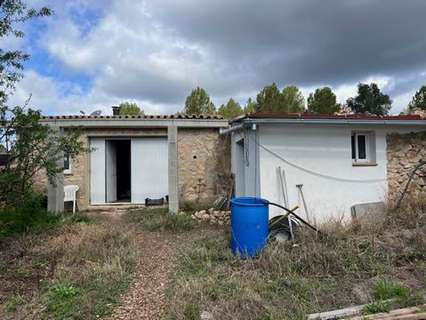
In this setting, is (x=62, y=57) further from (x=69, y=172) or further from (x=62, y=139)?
(x=62, y=139)

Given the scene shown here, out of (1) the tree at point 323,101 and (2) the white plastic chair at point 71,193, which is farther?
(1) the tree at point 323,101

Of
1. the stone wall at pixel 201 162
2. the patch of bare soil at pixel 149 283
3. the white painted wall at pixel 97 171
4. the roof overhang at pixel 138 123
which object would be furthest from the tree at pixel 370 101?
the patch of bare soil at pixel 149 283

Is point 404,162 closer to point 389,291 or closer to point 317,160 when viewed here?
point 317,160

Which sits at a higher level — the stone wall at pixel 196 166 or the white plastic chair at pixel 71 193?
the stone wall at pixel 196 166

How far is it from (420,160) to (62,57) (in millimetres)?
10904

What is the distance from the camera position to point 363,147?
866cm

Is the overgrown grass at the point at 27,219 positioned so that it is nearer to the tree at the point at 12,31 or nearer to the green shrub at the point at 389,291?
the tree at the point at 12,31

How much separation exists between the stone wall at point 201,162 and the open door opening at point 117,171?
2.90 meters

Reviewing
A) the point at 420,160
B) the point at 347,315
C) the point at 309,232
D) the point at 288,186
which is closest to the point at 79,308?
the point at 347,315

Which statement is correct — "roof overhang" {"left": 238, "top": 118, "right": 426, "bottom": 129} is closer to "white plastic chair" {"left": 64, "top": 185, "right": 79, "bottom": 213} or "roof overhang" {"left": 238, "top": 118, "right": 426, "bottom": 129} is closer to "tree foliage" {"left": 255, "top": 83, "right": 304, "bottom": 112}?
"white plastic chair" {"left": 64, "top": 185, "right": 79, "bottom": 213}

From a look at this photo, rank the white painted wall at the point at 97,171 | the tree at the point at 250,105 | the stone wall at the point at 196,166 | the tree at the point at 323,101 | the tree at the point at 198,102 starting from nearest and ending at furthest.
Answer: the stone wall at the point at 196,166, the white painted wall at the point at 97,171, the tree at the point at 323,101, the tree at the point at 198,102, the tree at the point at 250,105

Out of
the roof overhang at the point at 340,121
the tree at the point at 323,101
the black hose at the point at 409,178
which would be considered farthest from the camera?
the tree at the point at 323,101

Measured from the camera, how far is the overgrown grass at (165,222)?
28.0 feet

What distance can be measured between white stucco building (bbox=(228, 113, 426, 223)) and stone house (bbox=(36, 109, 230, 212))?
11.4 feet
